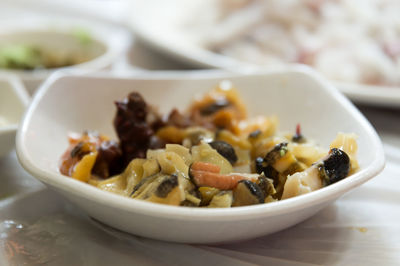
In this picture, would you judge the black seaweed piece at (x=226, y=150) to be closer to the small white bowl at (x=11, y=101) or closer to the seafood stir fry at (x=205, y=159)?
the seafood stir fry at (x=205, y=159)

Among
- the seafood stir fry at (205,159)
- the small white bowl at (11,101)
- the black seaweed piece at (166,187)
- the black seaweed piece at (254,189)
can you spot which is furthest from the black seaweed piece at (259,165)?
the small white bowl at (11,101)

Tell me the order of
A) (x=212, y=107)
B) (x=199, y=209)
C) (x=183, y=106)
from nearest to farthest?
(x=199, y=209), (x=212, y=107), (x=183, y=106)

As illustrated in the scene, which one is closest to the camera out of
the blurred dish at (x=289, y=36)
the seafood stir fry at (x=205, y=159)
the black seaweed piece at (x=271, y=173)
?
the seafood stir fry at (x=205, y=159)

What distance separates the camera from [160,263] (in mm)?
911

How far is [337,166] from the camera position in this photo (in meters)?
0.90

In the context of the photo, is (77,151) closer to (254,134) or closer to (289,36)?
(254,134)

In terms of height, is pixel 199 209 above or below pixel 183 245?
above

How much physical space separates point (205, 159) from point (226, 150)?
75 millimetres

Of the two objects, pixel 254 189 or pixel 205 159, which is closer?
pixel 254 189

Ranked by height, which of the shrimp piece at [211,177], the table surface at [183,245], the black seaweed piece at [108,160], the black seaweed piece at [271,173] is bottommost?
the table surface at [183,245]

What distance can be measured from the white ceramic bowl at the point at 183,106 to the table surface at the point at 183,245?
6 cm

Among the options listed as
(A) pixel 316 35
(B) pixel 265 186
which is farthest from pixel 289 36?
(B) pixel 265 186

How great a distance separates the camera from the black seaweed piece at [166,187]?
2.65ft

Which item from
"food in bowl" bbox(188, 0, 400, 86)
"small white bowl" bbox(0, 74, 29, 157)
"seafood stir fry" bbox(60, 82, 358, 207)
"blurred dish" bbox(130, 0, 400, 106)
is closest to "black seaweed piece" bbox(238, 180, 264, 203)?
"seafood stir fry" bbox(60, 82, 358, 207)
